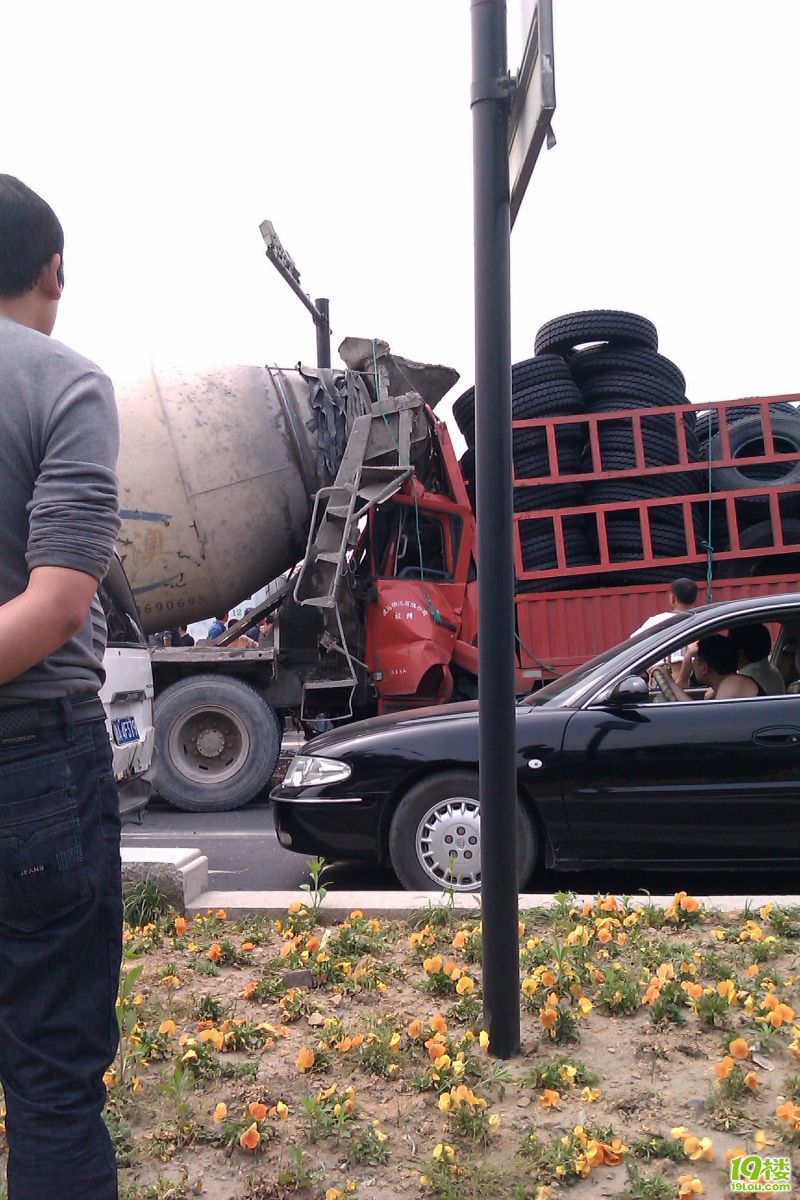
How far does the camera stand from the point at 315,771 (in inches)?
Result: 195

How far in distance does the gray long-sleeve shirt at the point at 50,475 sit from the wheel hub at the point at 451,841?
3228 mm

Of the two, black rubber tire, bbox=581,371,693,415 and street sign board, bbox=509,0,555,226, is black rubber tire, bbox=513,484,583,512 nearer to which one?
black rubber tire, bbox=581,371,693,415

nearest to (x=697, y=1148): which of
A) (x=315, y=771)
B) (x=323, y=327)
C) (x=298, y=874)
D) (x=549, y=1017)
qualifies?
(x=549, y=1017)

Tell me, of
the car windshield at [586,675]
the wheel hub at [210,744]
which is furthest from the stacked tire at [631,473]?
the car windshield at [586,675]

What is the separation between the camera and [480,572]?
268 centimetres

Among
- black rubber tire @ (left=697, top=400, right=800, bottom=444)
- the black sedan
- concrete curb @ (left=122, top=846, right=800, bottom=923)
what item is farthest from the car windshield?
black rubber tire @ (left=697, top=400, right=800, bottom=444)

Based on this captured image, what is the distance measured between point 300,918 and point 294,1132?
1315 mm

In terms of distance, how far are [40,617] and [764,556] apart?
27.0 ft

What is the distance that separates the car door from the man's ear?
3360mm

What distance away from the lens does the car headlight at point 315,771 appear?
4.87m

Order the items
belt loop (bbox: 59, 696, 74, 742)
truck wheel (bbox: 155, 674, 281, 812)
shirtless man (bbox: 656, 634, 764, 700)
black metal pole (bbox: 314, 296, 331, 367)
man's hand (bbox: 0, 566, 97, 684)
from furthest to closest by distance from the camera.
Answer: black metal pole (bbox: 314, 296, 331, 367), truck wheel (bbox: 155, 674, 281, 812), shirtless man (bbox: 656, 634, 764, 700), belt loop (bbox: 59, 696, 74, 742), man's hand (bbox: 0, 566, 97, 684)

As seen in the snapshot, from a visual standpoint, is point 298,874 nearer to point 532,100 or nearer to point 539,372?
point 532,100

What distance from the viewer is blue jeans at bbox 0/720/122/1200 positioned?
160 cm

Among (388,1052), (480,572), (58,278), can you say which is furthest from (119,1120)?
(58,278)
